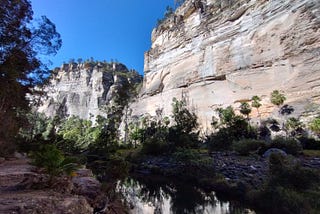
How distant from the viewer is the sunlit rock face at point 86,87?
7575 cm

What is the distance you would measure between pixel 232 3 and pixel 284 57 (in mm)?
16040

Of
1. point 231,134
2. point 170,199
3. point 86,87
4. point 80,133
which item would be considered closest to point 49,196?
point 170,199

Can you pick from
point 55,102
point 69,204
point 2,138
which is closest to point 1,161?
point 2,138

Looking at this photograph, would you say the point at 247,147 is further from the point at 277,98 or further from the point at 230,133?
the point at 277,98

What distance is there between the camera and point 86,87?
8031 cm

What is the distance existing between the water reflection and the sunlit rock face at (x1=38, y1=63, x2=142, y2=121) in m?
58.4

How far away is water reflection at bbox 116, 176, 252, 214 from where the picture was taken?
11.3 m

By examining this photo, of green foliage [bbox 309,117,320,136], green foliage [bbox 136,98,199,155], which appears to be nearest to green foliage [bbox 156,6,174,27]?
green foliage [bbox 136,98,199,155]

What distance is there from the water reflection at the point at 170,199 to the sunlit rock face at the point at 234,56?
25.7 m

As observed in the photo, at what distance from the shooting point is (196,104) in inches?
1817

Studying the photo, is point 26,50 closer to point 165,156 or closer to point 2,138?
point 2,138

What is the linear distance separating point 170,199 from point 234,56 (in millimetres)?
35390

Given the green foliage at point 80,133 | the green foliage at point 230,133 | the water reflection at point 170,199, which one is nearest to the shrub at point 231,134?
the green foliage at point 230,133

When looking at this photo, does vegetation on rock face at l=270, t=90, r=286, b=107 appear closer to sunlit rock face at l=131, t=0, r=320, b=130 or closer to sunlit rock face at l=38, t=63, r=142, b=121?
sunlit rock face at l=131, t=0, r=320, b=130
